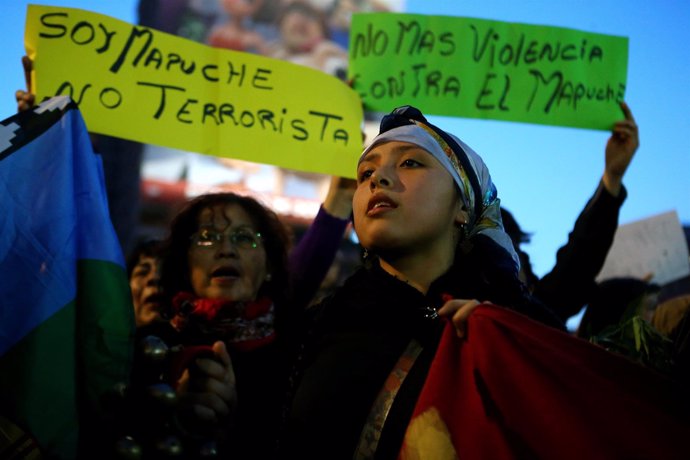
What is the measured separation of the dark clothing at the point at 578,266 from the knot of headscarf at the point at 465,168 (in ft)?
2.49

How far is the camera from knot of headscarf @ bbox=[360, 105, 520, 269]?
6.57 feet

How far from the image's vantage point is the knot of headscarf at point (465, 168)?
2.00m

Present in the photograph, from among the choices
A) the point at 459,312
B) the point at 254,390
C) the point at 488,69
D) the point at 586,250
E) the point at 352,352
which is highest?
the point at 488,69

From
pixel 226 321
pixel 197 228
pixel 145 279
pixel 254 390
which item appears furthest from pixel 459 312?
pixel 145 279

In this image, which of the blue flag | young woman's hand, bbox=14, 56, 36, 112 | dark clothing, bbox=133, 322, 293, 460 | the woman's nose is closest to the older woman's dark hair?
dark clothing, bbox=133, 322, 293, 460

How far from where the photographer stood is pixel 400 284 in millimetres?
1901

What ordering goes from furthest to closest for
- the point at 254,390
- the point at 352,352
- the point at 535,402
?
A: the point at 254,390 < the point at 352,352 < the point at 535,402

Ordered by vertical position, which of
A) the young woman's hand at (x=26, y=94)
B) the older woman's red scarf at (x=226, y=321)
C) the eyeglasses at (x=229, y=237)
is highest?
the young woman's hand at (x=26, y=94)

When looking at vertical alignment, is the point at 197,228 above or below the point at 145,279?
above

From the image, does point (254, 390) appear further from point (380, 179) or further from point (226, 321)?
point (380, 179)

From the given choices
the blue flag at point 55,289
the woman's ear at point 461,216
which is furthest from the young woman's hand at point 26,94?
the woman's ear at point 461,216

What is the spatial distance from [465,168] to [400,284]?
15.7 inches

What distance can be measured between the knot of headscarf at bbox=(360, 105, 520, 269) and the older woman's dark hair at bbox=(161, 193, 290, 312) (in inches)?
39.0

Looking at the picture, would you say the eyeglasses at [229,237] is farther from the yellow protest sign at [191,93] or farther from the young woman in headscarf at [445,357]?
the young woman in headscarf at [445,357]
